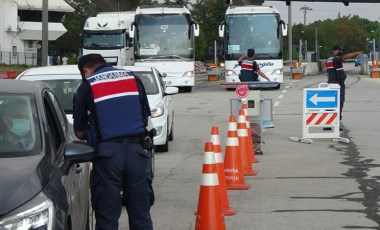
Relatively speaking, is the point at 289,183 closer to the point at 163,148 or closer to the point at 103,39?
the point at 163,148

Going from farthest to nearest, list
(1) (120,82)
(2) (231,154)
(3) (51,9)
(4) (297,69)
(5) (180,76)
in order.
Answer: (3) (51,9)
(4) (297,69)
(5) (180,76)
(2) (231,154)
(1) (120,82)

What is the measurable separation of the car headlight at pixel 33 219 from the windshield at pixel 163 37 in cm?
3371

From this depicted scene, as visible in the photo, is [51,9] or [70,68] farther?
[51,9]

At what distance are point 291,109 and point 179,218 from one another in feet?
59.7

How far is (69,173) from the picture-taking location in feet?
22.4

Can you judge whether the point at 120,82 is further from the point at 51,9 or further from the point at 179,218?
the point at 51,9

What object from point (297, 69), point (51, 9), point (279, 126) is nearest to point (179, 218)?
point (279, 126)

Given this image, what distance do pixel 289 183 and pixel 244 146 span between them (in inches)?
41.6

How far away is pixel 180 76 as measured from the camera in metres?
38.8

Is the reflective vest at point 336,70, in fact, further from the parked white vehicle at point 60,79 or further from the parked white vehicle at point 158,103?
the parked white vehicle at point 60,79

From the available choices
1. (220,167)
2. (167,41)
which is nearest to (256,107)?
(220,167)

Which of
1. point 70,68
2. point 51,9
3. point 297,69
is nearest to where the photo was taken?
point 70,68

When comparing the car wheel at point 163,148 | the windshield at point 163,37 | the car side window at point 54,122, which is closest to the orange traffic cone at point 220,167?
the car side window at point 54,122

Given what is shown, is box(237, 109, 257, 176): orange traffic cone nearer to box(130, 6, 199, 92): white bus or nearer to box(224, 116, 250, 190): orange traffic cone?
box(224, 116, 250, 190): orange traffic cone
